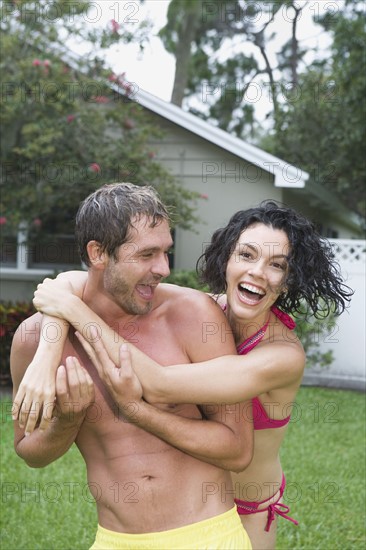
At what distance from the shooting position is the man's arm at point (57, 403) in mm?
2254

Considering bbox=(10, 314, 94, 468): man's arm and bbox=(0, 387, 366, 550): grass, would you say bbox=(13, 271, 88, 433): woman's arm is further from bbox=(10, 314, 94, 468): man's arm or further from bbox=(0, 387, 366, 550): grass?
bbox=(0, 387, 366, 550): grass

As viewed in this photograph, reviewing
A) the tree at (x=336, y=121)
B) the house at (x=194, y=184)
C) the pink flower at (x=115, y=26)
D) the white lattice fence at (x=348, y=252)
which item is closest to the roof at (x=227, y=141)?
the house at (x=194, y=184)

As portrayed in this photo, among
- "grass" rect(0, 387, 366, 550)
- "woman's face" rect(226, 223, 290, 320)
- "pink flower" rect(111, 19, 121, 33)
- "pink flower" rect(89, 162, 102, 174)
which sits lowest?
"grass" rect(0, 387, 366, 550)

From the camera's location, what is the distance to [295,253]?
270 cm

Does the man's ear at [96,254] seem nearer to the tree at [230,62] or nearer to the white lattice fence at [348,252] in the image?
the white lattice fence at [348,252]

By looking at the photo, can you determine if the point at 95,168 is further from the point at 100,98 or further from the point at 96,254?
the point at 96,254

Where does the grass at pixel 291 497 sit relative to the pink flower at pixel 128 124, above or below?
below

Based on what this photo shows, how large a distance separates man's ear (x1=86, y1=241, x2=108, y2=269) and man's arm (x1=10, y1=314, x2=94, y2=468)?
11.8 inches

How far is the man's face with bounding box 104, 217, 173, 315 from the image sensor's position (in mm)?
2326

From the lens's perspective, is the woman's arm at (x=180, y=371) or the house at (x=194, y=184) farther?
the house at (x=194, y=184)

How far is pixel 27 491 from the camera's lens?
19.8ft

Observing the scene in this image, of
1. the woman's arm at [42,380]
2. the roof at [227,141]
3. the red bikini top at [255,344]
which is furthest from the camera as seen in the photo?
the roof at [227,141]

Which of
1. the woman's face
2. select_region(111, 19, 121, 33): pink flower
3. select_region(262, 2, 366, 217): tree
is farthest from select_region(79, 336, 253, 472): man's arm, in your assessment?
select_region(262, 2, 366, 217): tree

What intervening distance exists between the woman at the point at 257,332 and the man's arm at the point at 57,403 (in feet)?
0.30
